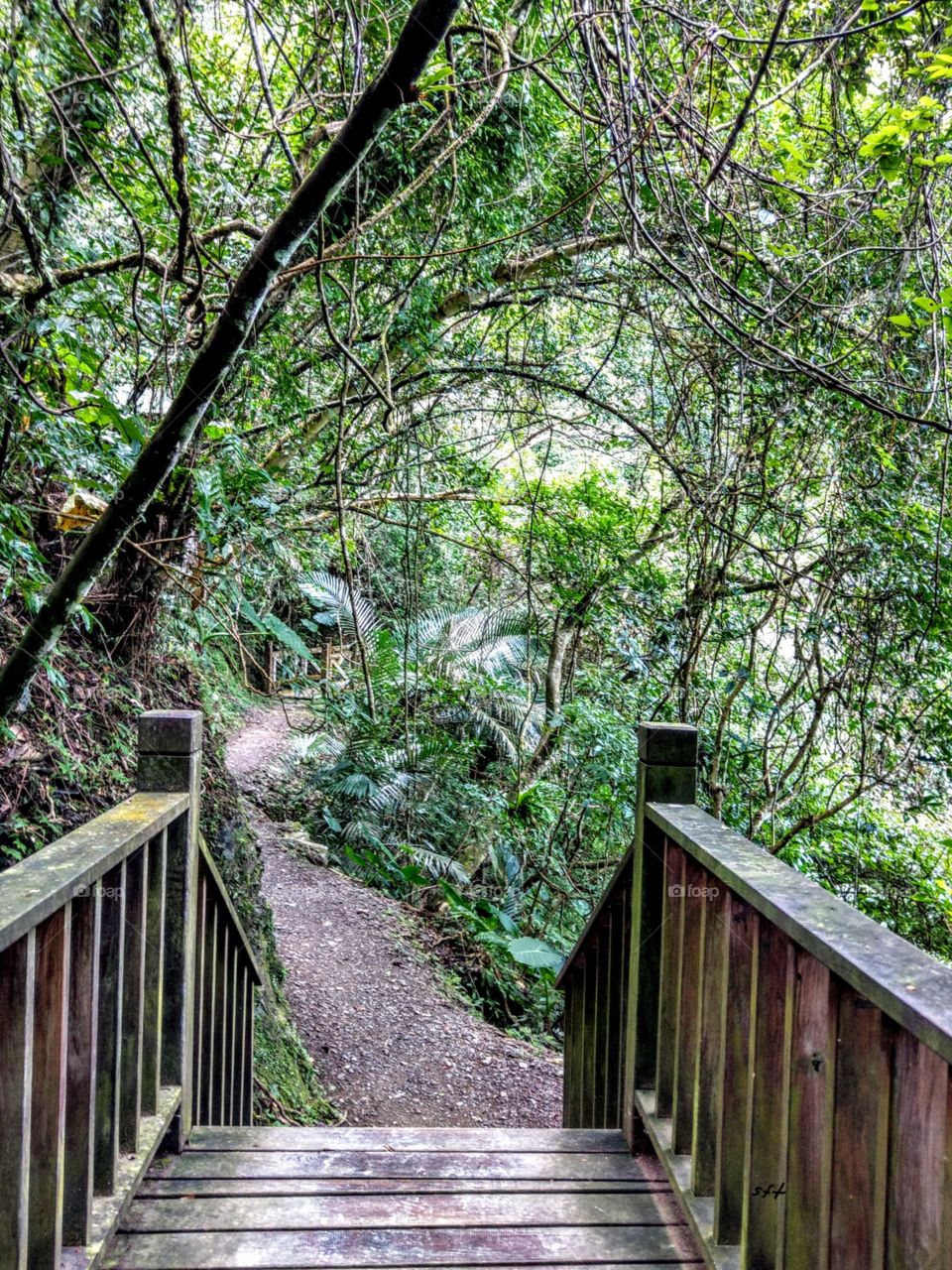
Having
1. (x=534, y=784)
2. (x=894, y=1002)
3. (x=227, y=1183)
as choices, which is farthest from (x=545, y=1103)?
(x=894, y=1002)

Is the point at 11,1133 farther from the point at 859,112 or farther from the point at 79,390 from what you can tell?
the point at 859,112

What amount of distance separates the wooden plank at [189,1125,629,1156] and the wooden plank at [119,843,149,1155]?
0.37m

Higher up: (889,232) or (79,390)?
(889,232)

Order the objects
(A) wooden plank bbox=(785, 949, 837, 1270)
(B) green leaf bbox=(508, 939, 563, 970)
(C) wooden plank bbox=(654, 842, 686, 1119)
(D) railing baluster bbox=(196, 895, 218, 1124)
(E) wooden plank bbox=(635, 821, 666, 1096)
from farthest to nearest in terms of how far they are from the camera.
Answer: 1. (B) green leaf bbox=(508, 939, 563, 970)
2. (D) railing baluster bbox=(196, 895, 218, 1124)
3. (E) wooden plank bbox=(635, 821, 666, 1096)
4. (C) wooden plank bbox=(654, 842, 686, 1119)
5. (A) wooden plank bbox=(785, 949, 837, 1270)

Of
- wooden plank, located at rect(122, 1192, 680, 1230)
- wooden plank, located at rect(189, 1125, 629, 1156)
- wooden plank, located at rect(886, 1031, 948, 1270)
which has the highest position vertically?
wooden plank, located at rect(886, 1031, 948, 1270)

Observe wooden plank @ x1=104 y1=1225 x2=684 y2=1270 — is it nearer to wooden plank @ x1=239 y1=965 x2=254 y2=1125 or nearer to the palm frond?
wooden plank @ x1=239 y1=965 x2=254 y2=1125

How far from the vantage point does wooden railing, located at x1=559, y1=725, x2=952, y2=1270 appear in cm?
83

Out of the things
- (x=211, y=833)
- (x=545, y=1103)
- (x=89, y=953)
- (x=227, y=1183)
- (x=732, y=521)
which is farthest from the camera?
(x=545, y=1103)

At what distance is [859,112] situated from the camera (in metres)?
3.70

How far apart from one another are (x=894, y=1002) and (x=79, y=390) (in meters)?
2.66

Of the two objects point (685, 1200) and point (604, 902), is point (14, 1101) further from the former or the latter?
point (604, 902)

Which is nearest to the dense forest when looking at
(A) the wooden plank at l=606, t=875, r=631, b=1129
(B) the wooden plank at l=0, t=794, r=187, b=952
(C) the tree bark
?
(C) the tree bark

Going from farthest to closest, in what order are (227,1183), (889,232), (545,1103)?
(545,1103), (889,232), (227,1183)

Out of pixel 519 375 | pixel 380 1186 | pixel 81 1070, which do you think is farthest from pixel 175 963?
pixel 519 375
